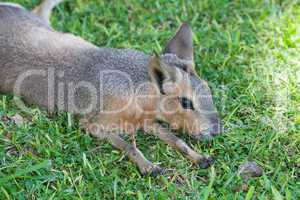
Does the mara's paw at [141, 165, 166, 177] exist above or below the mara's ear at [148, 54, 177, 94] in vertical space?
below

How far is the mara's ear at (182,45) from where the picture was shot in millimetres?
4699

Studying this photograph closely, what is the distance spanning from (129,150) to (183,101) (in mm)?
556

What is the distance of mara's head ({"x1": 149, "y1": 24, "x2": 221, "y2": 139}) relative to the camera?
4312 millimetres

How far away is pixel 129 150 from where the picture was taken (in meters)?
4.35

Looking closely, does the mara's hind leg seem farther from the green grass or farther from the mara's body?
the mara's body

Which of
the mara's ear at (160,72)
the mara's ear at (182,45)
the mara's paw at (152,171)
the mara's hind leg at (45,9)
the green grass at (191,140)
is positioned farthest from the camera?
the mara's hind leg at (45,9)

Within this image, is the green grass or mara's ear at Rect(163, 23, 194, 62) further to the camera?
mara's ear at Rect(163, 23, 194, 62)

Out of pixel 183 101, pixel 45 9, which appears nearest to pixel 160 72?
pixel 183 101

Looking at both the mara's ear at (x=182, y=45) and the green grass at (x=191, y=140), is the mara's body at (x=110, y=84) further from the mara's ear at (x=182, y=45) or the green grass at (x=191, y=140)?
the green grass at (x=191, y=140)

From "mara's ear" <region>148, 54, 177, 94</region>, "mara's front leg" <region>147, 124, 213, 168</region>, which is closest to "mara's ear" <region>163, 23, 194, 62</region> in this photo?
"mara's ear" <region>148, 54, 177, 94</region>

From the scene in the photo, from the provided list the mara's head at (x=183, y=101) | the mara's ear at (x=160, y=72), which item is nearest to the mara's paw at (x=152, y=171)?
the mara's head at (x=183, y=101)

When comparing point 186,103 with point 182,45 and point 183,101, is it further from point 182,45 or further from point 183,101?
point 182,45

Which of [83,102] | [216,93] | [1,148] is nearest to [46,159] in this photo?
[1,148]

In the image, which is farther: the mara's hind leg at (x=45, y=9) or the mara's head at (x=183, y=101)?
the mara's hind leg at (x=45, y=9)
